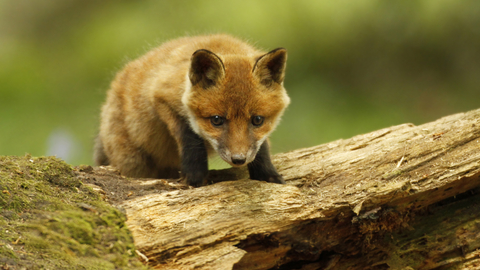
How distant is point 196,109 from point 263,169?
Result: 0.79 m

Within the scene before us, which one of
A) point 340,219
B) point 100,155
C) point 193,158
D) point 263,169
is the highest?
point 100,155

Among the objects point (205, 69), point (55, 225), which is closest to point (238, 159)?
point (205, 69)

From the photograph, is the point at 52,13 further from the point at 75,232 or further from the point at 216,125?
the point at 75,232

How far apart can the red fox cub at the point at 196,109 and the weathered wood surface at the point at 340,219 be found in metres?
0.41

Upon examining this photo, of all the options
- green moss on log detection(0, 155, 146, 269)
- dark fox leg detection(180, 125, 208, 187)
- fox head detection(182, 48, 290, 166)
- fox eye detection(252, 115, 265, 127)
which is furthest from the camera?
dark fox leg detection(180, 125, 208, 187)

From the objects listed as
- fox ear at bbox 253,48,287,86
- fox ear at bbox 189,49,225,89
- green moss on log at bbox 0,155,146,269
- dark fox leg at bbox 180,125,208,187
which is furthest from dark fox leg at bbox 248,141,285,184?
green moss on log at bbox 0,155,146,269

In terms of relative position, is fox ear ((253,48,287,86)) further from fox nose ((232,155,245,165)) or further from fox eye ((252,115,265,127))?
fox nose ((232,155,245,165))

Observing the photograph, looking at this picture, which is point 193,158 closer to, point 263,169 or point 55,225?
point 263,169

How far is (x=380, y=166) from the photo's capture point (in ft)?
12.1

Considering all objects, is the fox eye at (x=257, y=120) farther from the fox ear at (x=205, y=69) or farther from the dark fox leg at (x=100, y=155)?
the dark fox leg at (x=100, y=155)

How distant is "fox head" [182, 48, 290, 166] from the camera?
11.3 ft

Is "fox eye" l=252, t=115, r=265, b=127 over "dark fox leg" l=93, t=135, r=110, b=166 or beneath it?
beneath

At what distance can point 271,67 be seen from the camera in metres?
3.76

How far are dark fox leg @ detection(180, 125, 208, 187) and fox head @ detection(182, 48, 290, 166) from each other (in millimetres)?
147
